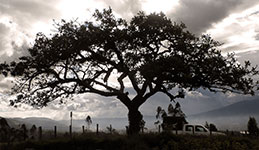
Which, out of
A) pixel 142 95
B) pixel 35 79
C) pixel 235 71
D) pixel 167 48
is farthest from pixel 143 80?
pixel 35 79

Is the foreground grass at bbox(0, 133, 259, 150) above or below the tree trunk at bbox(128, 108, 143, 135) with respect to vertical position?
below

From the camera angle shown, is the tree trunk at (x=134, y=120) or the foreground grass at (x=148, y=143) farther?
the tree trunk at (x=134, y=120)

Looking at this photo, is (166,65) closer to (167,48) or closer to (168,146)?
(167,48)

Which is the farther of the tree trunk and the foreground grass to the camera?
the tree trunk

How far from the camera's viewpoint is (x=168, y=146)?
1988cm

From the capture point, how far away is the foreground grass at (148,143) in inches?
766

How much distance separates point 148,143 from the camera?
870 inches

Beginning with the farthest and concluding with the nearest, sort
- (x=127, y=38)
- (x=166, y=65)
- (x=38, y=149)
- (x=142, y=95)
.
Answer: (x=142, y=95) < (x=127, y=38) < (x=166, y=65) < (x=38, y=149)

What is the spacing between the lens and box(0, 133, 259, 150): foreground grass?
19469 millimetres

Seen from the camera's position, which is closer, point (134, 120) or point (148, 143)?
point (148, 143)

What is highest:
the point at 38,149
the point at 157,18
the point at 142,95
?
the point at 157,18

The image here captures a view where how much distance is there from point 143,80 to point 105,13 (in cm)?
729

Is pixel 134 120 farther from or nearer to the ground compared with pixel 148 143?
farther from the ground

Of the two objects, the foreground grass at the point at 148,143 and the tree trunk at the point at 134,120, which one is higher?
the tree trunk at the point at 134,120
